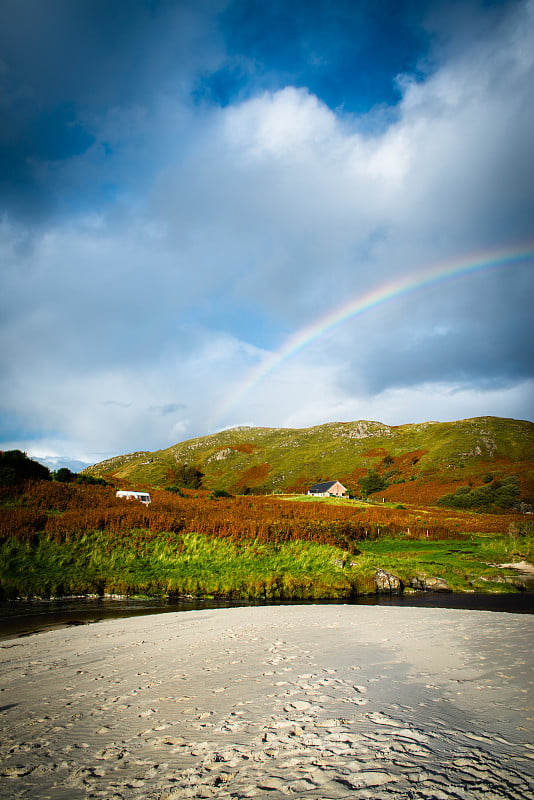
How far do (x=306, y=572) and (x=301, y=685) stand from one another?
15.6m

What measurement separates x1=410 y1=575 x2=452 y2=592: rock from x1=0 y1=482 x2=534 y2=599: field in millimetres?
371

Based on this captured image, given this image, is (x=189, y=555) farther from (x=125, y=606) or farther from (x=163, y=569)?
(x=125, y=606)

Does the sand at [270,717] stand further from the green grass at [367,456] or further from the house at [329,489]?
the house at [329,489]

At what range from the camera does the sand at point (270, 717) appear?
11.9 feet

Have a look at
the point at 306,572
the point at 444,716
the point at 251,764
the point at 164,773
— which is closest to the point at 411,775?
the point at 251,764

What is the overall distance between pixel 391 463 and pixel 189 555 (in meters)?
123

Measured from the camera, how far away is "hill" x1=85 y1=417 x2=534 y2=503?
8931 cm

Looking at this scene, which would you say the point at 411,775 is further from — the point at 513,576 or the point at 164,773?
the point at 513,576

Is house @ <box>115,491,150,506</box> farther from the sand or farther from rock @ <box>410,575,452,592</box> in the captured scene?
the sand

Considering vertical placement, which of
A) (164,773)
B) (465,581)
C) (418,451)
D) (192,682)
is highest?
(418,451)

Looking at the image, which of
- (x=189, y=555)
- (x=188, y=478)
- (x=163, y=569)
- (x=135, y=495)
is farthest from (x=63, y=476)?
(x=188, y=478)

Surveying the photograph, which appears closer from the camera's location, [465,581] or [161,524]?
[465,581]

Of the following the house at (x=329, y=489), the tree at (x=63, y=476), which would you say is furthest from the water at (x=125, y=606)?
the house at (x=329, y=489)

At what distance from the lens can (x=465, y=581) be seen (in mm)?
20062
